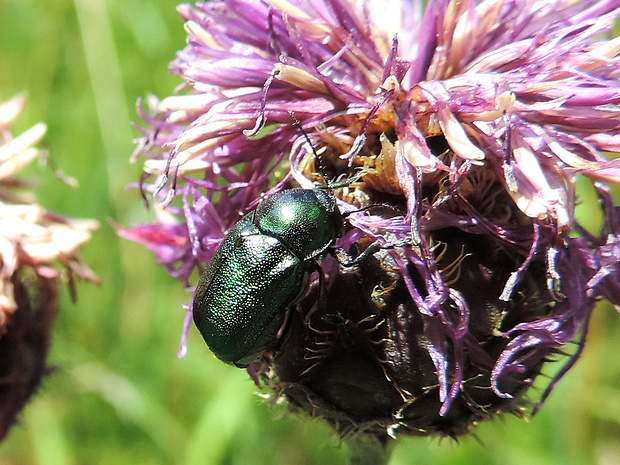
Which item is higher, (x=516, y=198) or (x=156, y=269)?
(x=516, y=198)


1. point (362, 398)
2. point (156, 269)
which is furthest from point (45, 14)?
point (362, 398)

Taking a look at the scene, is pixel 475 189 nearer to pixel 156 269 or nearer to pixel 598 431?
pixel 598 431

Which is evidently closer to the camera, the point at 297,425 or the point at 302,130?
the point at 302,130

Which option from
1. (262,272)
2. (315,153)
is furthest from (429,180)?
(262,272)

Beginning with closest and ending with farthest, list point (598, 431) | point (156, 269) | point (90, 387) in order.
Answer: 1. point (598, 431)
2. point (90, 387)
3. point (156, 269)

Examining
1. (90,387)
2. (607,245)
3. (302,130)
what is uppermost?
(302,130)

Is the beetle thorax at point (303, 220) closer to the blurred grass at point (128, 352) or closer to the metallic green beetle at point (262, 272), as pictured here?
the metallic green beetle at point (262, 272)

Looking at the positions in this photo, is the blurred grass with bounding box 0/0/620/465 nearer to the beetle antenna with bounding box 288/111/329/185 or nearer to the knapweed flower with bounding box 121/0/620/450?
the knapweed flower with bounding box 121/0/620/450

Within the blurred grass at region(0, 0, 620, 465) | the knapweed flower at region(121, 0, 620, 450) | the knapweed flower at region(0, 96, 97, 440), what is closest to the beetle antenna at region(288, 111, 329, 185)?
the knapweed flower at region(121, 0, 620, 450)
